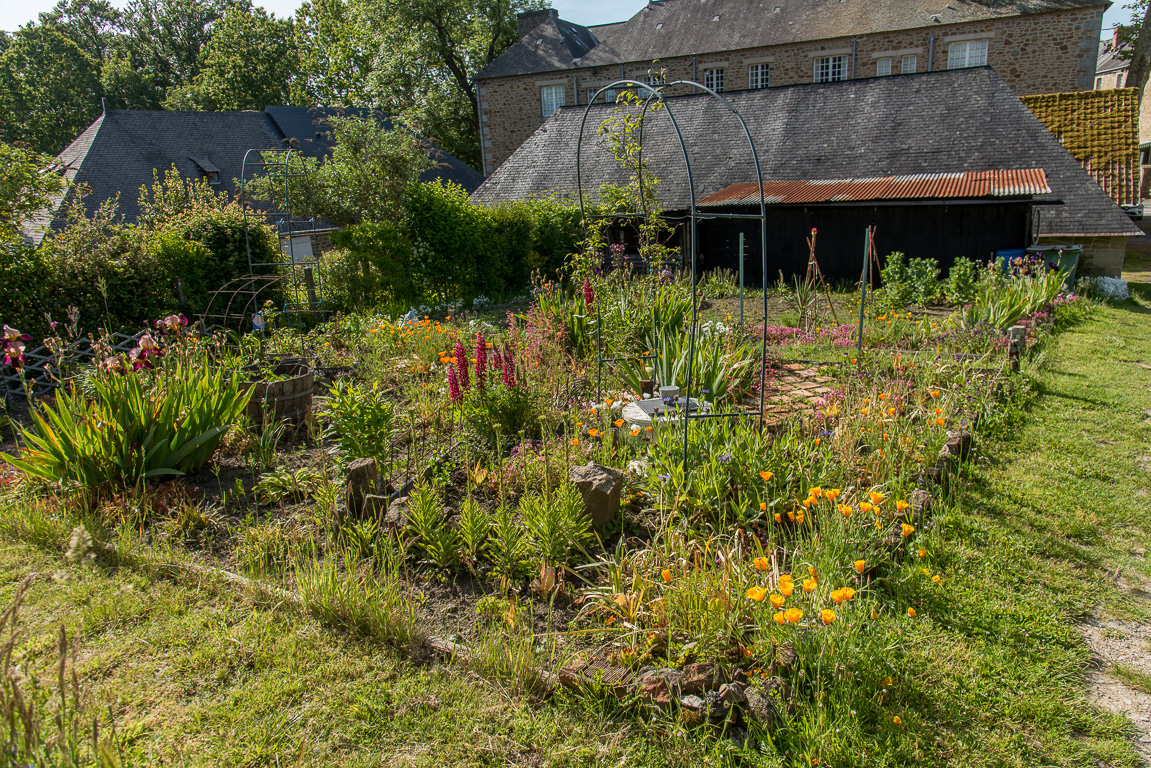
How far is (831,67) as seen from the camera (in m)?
22.5

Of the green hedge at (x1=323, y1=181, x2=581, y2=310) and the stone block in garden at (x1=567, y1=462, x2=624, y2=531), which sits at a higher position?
the green hedge at (x1=323, y1=181, x2=581, y2=310)

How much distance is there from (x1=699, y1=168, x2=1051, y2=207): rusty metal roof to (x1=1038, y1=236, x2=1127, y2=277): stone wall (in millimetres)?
1175

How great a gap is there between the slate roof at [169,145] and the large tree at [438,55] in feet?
12.0

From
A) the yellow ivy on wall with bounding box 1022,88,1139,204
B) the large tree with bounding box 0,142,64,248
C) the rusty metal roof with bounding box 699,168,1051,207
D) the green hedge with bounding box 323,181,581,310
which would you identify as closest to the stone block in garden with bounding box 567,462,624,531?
the large tree with bounding box 0,142,64,248

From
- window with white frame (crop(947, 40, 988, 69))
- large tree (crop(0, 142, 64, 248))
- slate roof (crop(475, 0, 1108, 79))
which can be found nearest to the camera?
large tree (crop(0, 142, 64, 248))

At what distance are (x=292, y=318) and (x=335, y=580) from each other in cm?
786

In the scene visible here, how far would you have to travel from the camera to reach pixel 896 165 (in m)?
13.8

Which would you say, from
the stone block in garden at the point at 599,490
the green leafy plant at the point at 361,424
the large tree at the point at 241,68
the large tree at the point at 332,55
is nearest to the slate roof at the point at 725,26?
the large tree at the point at 332,55

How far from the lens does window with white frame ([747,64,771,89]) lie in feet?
75.9

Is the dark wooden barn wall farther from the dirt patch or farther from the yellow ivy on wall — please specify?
the dirt patch

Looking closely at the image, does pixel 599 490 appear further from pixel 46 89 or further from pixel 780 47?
pixel 46 89

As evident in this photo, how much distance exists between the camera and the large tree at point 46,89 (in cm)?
3138

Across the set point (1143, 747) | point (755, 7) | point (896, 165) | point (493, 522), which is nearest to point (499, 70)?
point (755, 7)

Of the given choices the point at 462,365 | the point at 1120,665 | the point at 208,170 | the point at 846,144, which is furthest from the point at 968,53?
the point at 208,170
